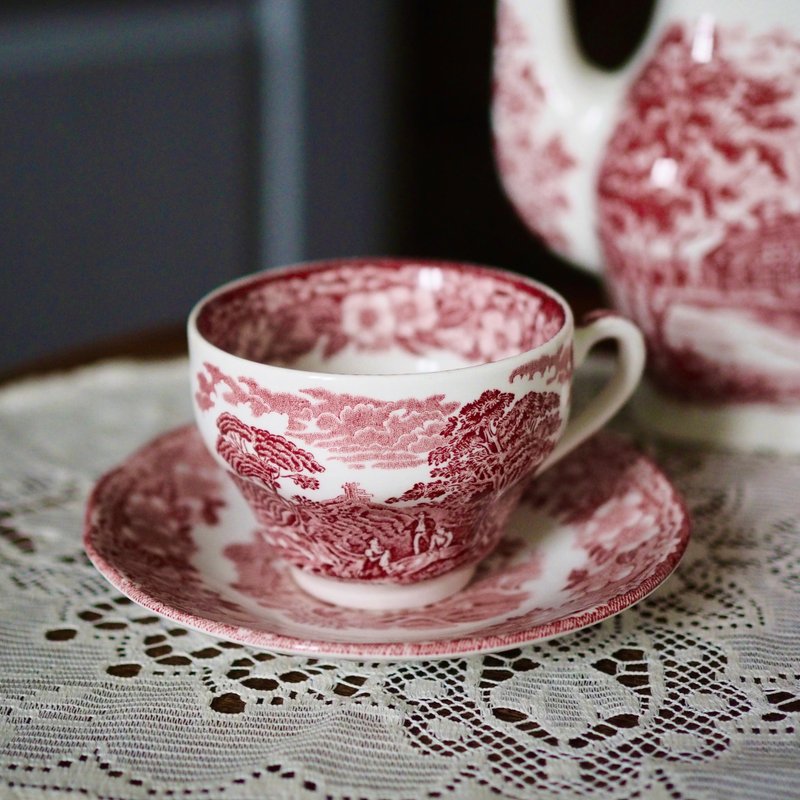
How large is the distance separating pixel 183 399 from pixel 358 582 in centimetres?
26

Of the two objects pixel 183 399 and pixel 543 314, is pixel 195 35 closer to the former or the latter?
pixel 183 399

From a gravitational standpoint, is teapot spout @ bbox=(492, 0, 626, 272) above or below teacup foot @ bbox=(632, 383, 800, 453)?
above

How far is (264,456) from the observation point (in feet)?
1.14

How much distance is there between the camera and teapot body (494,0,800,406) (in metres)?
0.46

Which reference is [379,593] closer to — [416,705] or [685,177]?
[416,705]

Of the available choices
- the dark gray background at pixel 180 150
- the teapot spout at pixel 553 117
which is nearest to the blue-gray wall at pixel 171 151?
the dark gray background at pixel 180 150

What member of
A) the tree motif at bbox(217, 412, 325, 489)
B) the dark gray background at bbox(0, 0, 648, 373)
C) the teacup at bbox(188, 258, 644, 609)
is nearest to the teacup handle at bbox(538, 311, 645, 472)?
the teacup at bbox(188, 258, 644, 609)

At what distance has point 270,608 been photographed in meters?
0.38

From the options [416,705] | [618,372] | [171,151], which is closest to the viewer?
[416,705]

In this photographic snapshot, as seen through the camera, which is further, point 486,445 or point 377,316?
point 377,316

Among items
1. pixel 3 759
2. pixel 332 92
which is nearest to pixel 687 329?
pixel 3 759

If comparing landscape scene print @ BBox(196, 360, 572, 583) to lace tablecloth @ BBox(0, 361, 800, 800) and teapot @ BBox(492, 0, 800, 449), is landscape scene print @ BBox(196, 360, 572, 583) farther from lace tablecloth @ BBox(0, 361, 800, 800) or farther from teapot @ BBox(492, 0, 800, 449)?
teapot @ BBox(492, 0, 800, 449)

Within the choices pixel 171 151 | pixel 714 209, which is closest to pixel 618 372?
pixel 714 209

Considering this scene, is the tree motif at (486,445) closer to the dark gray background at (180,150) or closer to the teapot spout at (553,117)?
the teapot spout at (553,117)
